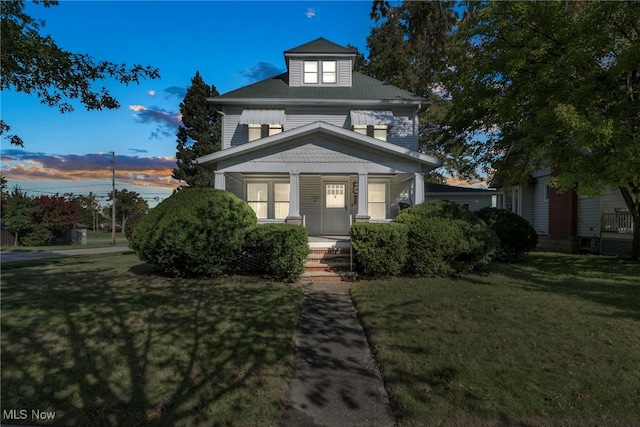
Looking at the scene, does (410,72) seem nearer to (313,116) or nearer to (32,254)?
(313,116)

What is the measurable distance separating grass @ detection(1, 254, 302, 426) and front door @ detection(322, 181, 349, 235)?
27.1 ft

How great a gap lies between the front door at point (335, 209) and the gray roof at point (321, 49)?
19.8 feet

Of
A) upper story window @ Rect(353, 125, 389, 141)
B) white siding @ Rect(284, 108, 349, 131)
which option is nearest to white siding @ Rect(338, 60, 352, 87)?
white siding @ Rect(284, 108, 349, 131)

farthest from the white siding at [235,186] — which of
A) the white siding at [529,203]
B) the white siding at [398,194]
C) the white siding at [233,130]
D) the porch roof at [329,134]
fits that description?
the white siding at [529,203]

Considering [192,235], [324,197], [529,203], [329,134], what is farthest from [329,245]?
[529,203]

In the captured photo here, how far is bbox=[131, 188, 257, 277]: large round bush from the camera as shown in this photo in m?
8.70

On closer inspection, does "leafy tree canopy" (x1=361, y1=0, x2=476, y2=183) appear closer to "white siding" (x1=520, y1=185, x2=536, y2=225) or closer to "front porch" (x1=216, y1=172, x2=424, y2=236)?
"white siding" (x1=520, y1=185, x2=536, y2=225)

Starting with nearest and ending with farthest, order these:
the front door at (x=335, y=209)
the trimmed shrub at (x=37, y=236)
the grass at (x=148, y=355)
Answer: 1. the grass at (x=148, y=355)
2. the front door at (x=335, y=209)
3. the trimmed shrub at (x=37, y=236)

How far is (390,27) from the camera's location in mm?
26766

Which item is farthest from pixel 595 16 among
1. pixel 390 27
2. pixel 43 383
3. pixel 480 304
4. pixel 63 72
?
pixel 390 27

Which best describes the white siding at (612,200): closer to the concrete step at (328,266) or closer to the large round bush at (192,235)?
the concrete step at (328,266)

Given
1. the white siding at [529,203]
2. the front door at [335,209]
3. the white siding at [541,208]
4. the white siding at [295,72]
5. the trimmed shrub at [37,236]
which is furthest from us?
the trimmed shrub at [37,236]

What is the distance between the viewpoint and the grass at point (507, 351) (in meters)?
3.25

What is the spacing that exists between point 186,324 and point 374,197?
11.5 m
